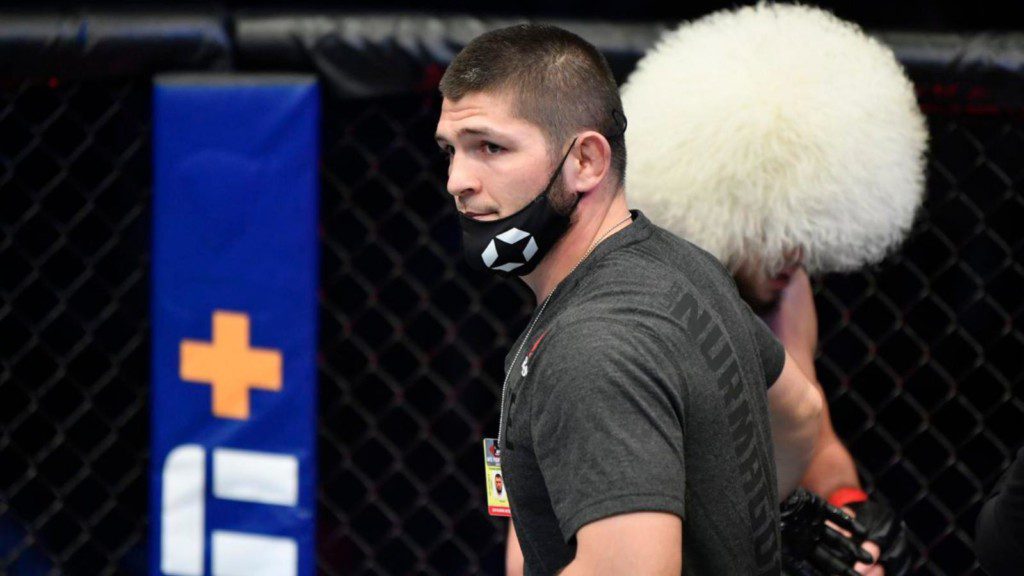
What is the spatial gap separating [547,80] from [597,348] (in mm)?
313

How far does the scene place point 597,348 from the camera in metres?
1.00

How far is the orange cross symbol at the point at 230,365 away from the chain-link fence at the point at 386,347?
212 millimetres

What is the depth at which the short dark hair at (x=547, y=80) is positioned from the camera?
117 centimetres

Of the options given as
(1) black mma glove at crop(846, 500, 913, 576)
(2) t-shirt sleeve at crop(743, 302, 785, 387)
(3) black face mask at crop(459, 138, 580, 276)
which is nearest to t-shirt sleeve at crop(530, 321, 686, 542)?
(3) black face mask at crop(459, 138, 580, 276)

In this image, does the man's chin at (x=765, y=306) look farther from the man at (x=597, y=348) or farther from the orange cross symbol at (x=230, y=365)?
the orange cross symbol at (x=230, y=365)

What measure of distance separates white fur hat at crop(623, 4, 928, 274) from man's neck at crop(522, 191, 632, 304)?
35cm

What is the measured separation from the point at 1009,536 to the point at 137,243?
1718mm

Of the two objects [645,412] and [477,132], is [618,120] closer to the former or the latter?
[477,132]

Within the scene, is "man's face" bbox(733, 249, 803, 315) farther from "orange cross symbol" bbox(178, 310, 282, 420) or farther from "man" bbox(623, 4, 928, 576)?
"orange cross symbol" bbox(178, 310, 282, 420)

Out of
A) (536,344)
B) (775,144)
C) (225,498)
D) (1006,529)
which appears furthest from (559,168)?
(225,498)

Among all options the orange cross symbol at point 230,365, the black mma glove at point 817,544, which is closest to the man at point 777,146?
the black mma glove at point 817,544

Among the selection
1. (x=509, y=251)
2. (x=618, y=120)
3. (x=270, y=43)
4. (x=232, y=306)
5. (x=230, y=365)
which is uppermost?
(x=270, y=43)

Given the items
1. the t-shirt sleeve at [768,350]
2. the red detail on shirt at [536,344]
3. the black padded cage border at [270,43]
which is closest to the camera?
the red detail on shirt at [536,344]

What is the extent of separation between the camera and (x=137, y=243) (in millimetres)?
2311
